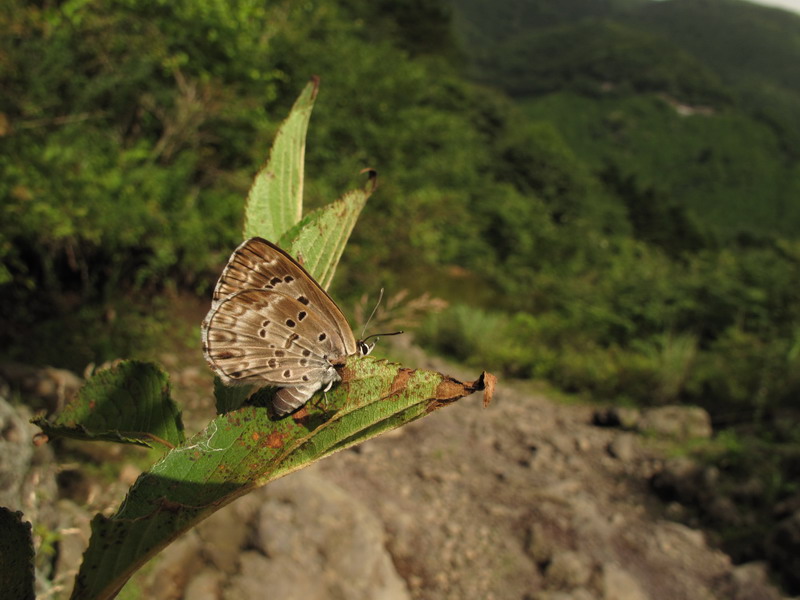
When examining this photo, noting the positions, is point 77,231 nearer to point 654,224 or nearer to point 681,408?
point 681,408

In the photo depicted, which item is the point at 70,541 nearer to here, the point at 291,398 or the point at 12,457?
the point at 12,457

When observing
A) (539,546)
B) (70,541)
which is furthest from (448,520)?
(70,541)

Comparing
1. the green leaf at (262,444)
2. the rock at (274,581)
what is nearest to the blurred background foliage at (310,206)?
the rock at (274,581)

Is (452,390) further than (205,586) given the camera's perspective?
No

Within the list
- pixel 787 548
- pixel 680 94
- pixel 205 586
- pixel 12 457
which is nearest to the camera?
pixel 12 457

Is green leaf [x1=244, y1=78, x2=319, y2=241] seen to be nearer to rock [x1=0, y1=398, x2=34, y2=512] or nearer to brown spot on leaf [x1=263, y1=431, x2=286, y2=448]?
brown spot on leaf [x1=263, y1=431, x2=286, y2=448]

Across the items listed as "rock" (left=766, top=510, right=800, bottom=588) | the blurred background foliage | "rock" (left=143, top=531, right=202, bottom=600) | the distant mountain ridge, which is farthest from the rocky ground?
the distant mountain ridge

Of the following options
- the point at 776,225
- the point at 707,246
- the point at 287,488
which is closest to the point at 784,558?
the point at 287,488
